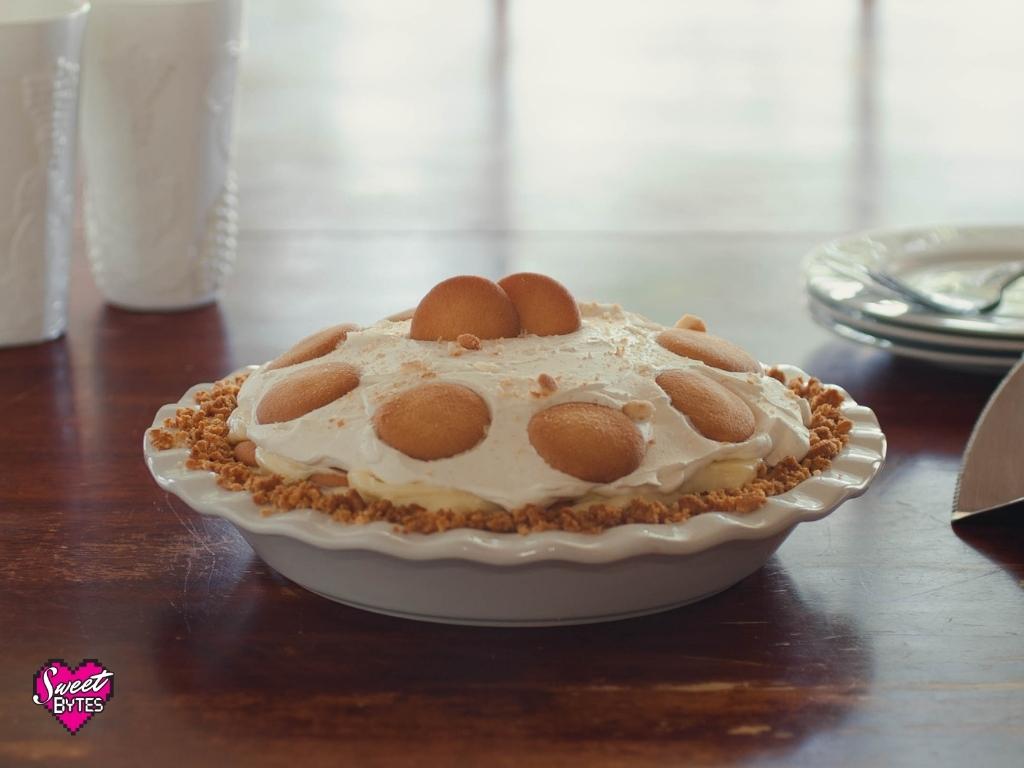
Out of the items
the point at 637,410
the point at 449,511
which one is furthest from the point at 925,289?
the point at 449,511

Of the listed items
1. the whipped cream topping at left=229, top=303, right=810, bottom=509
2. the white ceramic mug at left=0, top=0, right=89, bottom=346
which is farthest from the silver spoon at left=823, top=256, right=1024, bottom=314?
the white ceramic mug at left=0, top=0, right=89, bottom=346

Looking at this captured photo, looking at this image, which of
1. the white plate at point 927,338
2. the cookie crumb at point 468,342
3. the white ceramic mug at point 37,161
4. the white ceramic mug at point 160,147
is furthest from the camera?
the white ceramic mug at point 160,147

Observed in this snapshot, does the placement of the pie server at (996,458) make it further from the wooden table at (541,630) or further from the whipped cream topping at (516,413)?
the whipped cream topping at (516,413)

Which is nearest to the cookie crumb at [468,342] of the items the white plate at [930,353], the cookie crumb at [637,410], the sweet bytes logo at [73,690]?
the cookie crumb at [637,410]

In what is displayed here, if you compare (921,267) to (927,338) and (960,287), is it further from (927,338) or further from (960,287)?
(927,338)

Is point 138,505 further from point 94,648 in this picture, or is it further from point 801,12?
point 801,12

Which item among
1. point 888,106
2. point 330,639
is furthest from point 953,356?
point 888,106
